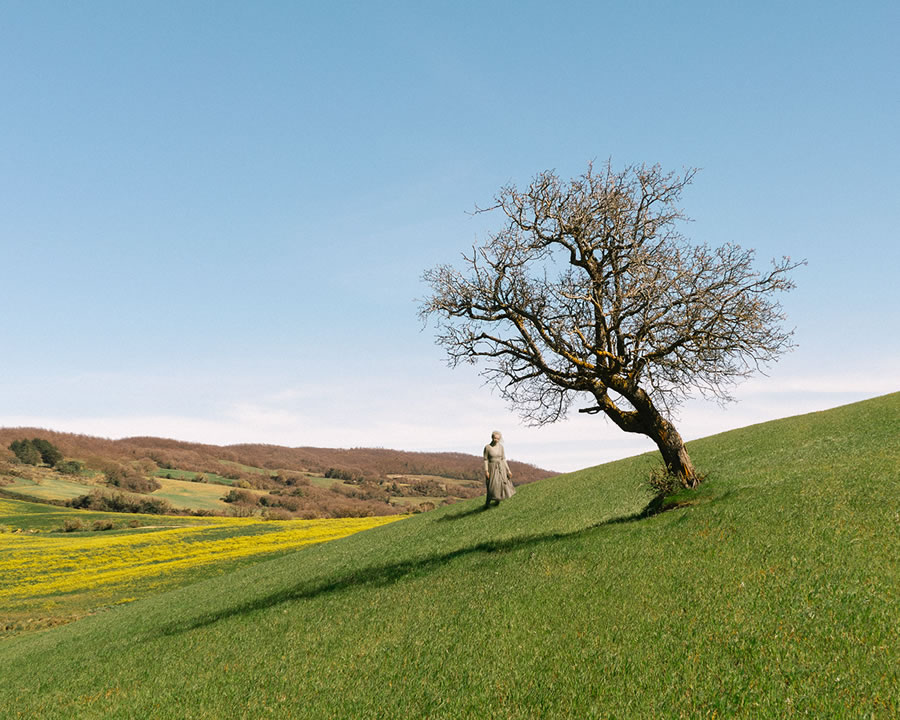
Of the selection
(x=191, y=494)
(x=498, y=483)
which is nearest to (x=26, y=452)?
(x=191, y=494)

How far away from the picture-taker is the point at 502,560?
720 inches

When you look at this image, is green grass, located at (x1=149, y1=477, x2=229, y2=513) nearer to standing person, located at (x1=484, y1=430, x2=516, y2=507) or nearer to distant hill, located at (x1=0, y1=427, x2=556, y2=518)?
distant hill, located at (x1=0, y1=427, x2=556, y2=518)

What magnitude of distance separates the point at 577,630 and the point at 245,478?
155 meters

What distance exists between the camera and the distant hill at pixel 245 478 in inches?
4690

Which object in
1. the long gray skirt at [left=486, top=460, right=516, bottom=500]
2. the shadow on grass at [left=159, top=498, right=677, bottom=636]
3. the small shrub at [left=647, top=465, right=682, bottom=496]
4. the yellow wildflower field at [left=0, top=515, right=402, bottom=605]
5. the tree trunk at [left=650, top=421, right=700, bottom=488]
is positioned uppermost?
the tree trunk at [left=650, top=421, right=700, bottom=488]

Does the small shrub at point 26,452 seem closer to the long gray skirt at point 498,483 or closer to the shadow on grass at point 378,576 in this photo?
the long gray skirt at point 498,483

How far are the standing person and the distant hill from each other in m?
76.5

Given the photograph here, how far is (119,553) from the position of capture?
Result: 196 feet

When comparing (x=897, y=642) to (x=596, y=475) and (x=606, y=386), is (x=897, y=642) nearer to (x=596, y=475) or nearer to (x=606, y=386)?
(x=606, y=386)

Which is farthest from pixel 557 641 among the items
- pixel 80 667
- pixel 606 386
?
pixel 80 667

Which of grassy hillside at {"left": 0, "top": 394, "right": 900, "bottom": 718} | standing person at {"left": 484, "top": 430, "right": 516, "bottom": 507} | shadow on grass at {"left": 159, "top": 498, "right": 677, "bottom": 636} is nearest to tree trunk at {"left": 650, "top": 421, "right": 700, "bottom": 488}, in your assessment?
grassy hillside at {"left": 0, "top": 394, "right": 900, "bottom": 718}

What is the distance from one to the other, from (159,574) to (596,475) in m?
32.7

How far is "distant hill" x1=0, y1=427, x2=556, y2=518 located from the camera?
119125mm

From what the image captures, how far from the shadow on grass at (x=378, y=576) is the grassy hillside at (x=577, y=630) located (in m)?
0.15
